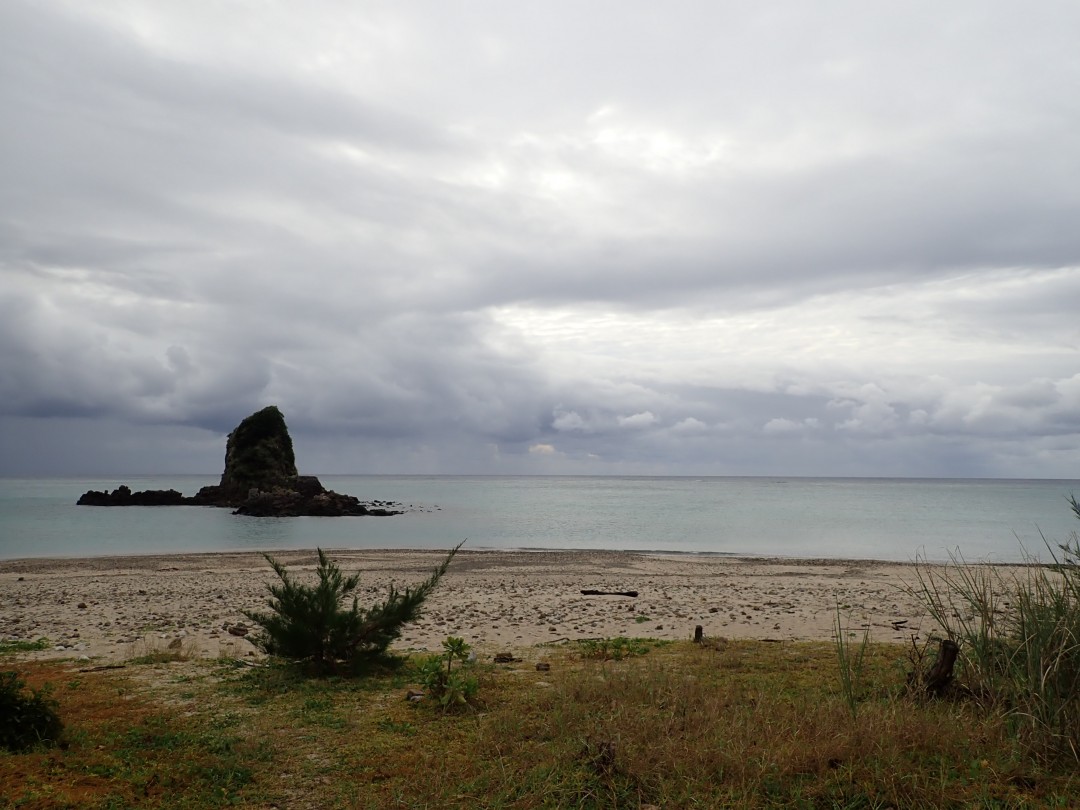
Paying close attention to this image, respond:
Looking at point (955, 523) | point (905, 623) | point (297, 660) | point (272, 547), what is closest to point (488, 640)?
point (297, 660)

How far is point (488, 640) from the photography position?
1271 cm

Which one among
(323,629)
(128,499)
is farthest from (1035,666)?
(128,499)

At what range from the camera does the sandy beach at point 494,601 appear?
43.5 ft

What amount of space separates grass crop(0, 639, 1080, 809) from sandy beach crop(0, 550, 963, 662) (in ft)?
13.4

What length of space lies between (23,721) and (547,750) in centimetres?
447

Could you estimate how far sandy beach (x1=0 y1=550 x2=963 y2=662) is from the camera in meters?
13.2

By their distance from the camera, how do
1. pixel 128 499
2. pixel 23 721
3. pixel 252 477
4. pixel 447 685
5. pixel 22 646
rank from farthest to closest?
pixel 128 499
pixel 252 477
pixel 22 646
pixel 447 685
pixel 23 721

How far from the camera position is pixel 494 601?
59.2 ft

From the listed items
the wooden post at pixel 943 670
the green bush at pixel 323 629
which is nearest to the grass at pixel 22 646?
the green bush at pixel 323 629

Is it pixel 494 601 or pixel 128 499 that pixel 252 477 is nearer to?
pixel 128 499

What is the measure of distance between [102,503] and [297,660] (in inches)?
3836

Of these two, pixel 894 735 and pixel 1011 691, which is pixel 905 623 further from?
pixel 894 735

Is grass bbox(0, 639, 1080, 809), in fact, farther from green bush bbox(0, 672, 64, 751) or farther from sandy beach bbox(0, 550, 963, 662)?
sandy beach bbox(0, 550, 963, 662)

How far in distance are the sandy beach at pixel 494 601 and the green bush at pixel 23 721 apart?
4820 millimetres
